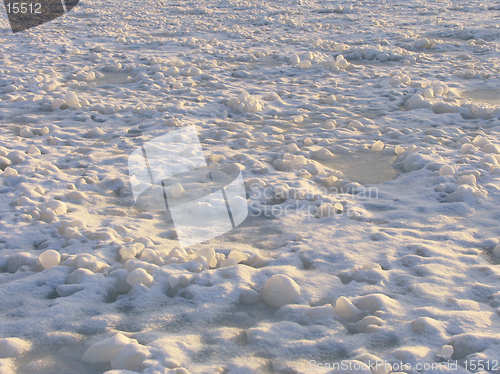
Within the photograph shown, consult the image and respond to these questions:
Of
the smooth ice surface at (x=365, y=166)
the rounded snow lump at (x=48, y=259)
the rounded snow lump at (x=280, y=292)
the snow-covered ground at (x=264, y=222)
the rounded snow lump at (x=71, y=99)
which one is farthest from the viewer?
the rounded snow lump at (x=71, y=99)

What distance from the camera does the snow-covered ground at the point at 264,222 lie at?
1.67 meters

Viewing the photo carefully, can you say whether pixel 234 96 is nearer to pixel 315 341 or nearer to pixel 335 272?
pixel 335 272

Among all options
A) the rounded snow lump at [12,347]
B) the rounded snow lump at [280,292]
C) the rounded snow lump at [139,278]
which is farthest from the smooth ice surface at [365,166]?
the rounded snow lump at [12,347]

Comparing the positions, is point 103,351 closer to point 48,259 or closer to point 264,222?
point 48,259

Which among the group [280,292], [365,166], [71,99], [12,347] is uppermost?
[71,99]

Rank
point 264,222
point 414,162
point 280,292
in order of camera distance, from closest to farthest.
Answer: point 280,292, point 264,222, point 414,162

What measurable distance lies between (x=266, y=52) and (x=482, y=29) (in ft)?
14.2

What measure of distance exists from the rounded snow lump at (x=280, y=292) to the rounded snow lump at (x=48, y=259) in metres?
1.02

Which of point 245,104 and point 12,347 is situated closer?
point 12,347

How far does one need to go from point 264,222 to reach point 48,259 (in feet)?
3.91

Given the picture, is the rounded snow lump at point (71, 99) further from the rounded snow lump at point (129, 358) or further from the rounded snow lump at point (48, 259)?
the rounded snow lump at point (129, 358)

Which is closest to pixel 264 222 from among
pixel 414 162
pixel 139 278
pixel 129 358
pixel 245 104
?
pixel 139 278

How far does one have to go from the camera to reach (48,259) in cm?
213

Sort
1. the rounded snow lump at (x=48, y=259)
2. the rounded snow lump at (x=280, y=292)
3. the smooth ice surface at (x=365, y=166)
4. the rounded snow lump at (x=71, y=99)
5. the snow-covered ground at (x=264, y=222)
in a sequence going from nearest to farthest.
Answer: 1. the snow-covered ground at (x=264, y=222)
2. the rounded snow lump at (x=280, y=292)
3. the rounded snow lump at (x=48, y=259)
4. the smooth ice surface at (x=365, y=166)
5. the rounded snow lump at (x=71, y=99)
